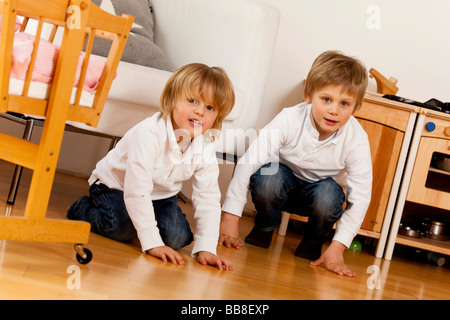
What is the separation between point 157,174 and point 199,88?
0.23m

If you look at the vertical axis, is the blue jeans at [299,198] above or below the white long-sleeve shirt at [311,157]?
below

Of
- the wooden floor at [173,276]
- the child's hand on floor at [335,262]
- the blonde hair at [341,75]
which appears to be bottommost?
the wooden floor at [173,276]

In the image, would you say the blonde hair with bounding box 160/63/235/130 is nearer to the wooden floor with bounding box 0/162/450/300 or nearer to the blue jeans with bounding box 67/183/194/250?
the blue jeans with bounding box 67/183/194/250

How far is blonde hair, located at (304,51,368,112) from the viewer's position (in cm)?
169

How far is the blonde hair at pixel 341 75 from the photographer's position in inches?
66.6

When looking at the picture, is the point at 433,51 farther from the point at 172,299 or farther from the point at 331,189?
the point at 172,299

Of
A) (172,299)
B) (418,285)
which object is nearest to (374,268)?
(418,285)

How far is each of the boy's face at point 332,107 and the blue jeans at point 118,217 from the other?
19.6 inches

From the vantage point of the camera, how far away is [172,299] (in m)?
1.02

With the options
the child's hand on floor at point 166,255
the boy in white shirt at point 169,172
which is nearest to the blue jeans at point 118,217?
the boy in white shirt at point 169,172

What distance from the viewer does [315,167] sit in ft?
5.87

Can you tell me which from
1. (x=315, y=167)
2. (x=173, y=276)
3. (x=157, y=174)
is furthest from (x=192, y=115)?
(x=315, y=167)

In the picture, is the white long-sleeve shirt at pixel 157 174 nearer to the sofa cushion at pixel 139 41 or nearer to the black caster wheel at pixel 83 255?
the black caster wheel at pixel 83 255

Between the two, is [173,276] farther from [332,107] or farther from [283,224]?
[283,224]
